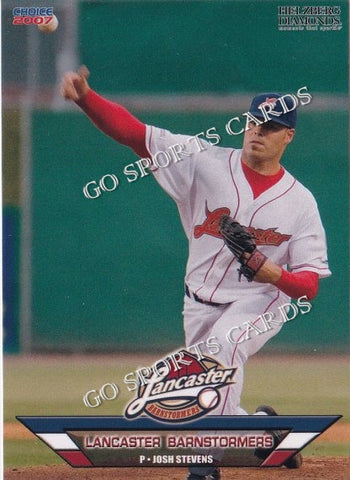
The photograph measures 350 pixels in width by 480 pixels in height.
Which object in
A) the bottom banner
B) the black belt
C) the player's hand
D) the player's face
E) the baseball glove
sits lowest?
the bottom banner

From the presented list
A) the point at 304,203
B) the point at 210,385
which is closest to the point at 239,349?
the point at 210,385

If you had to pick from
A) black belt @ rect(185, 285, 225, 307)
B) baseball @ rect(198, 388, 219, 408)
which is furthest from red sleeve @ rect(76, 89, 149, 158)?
baseball @ rect(198, 388, 219, 408)

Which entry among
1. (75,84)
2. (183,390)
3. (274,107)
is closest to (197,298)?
(183,390)

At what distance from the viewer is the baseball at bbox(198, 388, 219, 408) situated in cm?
539

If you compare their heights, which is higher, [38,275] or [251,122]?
[251,122]

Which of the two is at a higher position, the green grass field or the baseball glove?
the baseball glove

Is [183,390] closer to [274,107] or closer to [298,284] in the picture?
[298,284]

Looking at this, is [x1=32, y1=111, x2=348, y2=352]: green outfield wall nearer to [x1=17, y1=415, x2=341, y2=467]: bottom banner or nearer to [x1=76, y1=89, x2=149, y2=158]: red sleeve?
[x1=76, y1=89, x2=149, y2=158]: red sleeve

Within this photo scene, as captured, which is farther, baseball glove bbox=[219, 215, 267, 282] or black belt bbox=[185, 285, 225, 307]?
black belt bbox=[185, 285, 225, 307]

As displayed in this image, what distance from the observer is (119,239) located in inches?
214

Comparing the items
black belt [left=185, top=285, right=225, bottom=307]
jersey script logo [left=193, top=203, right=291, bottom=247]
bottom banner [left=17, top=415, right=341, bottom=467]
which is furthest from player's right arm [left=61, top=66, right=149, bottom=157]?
bottom banner [left=17, top=415, right=341, bottom=467]

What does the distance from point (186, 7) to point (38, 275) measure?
47.8 inches

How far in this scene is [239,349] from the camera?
5422mm

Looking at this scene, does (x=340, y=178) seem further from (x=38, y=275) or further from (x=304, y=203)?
(x=38, y=275)
